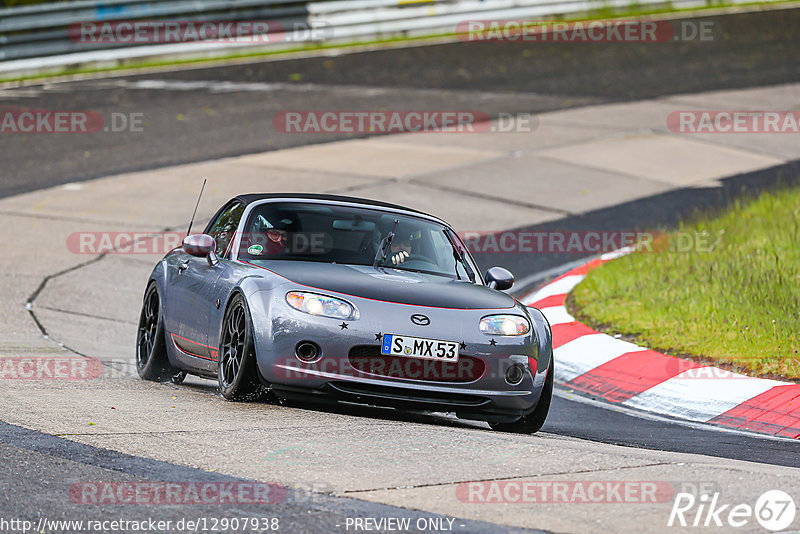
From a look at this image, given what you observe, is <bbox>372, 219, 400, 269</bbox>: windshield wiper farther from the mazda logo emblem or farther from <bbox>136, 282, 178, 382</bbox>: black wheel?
<bbox>136, 282, 178, 382</bbox>: black wheel

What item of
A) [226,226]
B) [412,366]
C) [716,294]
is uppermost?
[226,226]

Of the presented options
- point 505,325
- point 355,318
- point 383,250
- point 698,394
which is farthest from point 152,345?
point 698,394

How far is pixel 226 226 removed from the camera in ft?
27.8

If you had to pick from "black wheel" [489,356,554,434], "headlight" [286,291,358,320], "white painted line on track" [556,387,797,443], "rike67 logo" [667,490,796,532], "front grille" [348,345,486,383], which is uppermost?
"headlight" [286,291,358,320]

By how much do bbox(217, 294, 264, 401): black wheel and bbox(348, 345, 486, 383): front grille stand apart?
573mm

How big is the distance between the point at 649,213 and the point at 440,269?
773cm

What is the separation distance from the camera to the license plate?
6781 millimetres

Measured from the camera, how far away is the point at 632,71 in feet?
81.0

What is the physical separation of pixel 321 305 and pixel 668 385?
292 cm

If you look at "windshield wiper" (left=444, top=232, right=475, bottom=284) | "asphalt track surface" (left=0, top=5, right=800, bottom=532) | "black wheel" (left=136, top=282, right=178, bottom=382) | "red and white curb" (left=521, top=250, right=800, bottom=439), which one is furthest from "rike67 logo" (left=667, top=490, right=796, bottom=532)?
"black wheel" (left=136, top=282, right=178, bottom=382)

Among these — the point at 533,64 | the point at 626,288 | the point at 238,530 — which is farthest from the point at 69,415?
the point at 533,64

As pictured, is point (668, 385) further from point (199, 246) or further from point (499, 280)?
point (199, 246)

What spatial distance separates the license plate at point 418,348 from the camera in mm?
6781

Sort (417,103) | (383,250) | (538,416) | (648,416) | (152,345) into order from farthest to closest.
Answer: (417,103)
(152,345)
(648,416)
(383,250)
(538,416)
